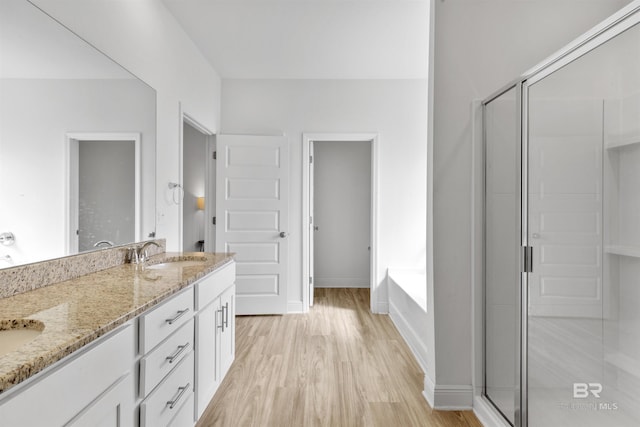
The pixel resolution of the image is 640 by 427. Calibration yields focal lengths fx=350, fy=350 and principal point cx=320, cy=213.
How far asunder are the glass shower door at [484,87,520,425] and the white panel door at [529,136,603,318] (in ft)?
0.43

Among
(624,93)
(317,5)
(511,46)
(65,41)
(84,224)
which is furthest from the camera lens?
(317,5)

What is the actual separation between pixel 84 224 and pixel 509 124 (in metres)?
2.27

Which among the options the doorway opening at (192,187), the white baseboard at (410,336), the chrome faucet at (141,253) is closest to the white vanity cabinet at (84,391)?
the chrome faucet at (141,253)

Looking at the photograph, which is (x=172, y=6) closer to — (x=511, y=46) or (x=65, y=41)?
(x=65, y=41)

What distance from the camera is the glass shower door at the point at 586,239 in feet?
4.07

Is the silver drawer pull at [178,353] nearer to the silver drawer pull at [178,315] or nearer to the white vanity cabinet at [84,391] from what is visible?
the silver drawer pull at [178,315]

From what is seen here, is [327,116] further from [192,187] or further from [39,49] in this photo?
[39,49]

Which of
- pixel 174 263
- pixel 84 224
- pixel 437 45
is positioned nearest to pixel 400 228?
pixel 437 45

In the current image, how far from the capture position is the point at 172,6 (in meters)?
2.73

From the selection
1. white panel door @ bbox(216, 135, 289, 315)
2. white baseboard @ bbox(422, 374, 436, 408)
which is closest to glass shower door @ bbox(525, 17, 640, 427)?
white baseboard @ bbox(422, 374, 436, 408)

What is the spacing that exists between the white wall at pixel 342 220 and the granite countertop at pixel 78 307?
3.69 m


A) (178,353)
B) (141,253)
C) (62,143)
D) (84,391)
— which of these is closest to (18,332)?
(84,391)

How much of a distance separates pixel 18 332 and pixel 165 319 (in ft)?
1.61

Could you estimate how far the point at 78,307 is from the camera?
3.91 feet
